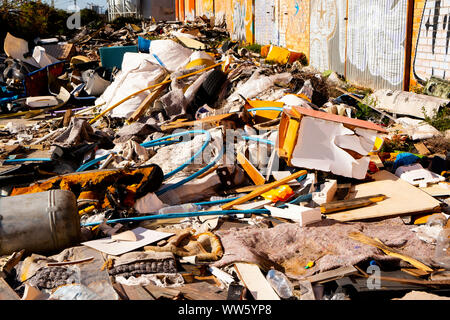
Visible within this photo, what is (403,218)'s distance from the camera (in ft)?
13.9

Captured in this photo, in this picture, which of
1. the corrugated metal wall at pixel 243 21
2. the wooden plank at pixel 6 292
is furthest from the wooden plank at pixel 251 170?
the corrugated metal wall at pixel 243 21

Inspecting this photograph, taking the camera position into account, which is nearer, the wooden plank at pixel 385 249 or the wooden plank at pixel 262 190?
the wooden plank at pixel 385 249

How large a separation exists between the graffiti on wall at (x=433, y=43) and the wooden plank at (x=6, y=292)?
6.51 m

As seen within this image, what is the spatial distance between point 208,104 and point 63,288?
604 centimetres

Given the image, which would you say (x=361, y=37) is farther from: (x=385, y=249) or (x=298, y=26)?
(x=385, y=249)

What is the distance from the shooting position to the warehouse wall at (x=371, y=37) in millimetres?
7305

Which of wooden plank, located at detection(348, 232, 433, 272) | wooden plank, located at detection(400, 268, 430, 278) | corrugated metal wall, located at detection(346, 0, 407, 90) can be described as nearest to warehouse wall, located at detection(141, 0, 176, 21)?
corrugated metal wall, located at detection(346, 0, 407, 90)

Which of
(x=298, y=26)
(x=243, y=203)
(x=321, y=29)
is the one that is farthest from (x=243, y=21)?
(x=243, y=203)

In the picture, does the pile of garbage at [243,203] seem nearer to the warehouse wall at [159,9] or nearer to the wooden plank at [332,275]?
the wooden plank at [332,275]

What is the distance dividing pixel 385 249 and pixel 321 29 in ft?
31.0

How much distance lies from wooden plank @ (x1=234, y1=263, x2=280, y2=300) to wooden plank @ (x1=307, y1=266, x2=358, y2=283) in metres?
0.32

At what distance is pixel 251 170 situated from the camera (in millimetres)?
5352

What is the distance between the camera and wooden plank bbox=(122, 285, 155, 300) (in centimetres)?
294

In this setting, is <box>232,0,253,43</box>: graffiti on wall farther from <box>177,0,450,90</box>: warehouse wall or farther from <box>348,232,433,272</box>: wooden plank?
<box>348,232,433,272</box>: wooden plank
